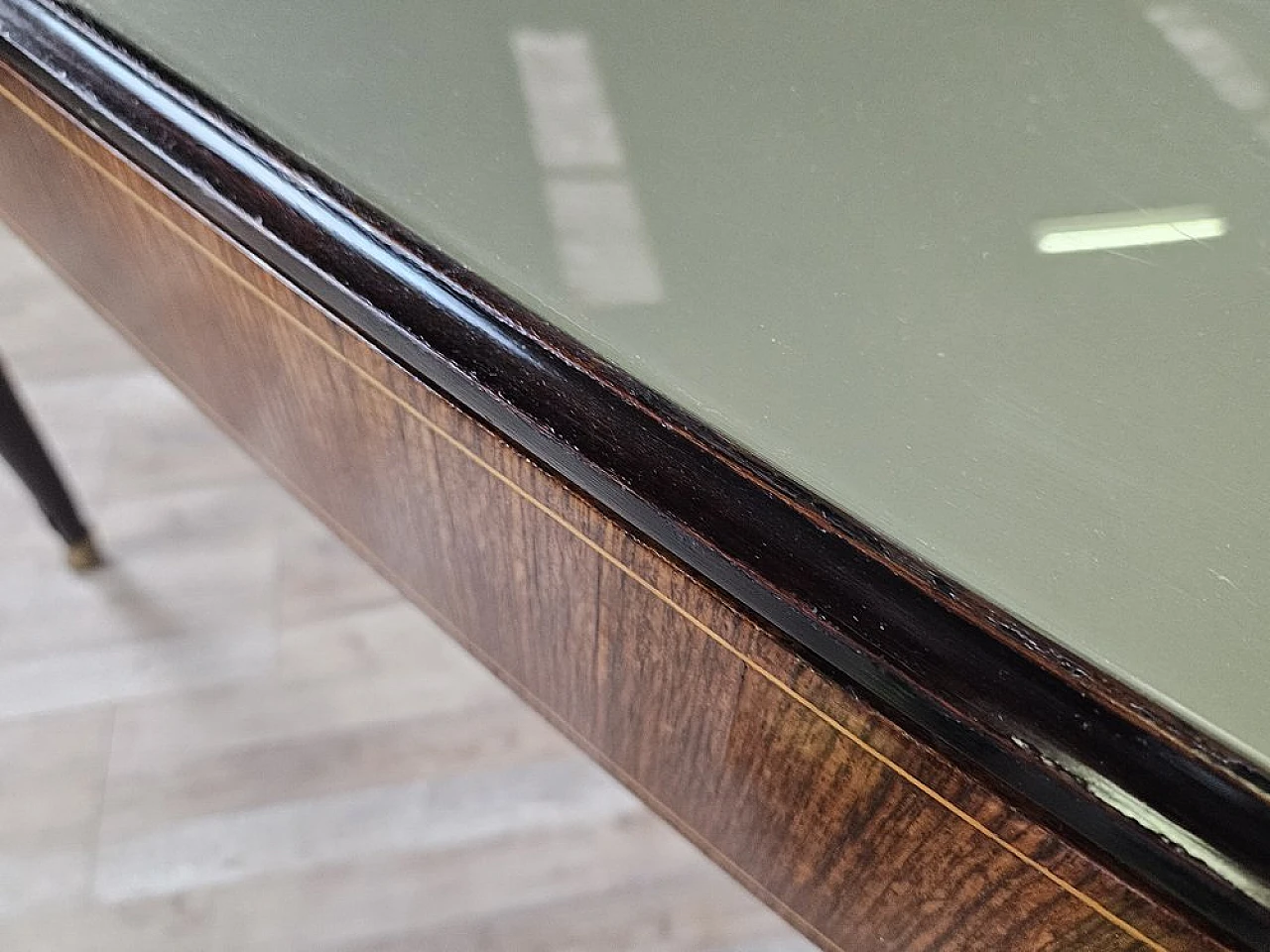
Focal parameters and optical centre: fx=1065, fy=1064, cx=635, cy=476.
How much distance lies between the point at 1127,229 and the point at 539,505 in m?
0.25

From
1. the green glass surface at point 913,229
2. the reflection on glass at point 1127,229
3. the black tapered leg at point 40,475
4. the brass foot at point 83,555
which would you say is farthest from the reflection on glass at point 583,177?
the brass foot at point 83,555

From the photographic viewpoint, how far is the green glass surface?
1.06 feet

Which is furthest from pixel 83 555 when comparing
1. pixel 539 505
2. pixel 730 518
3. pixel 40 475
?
A: pixel 730 518

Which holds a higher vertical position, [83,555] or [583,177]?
[583,177]

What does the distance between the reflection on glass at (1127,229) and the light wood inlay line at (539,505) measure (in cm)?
19

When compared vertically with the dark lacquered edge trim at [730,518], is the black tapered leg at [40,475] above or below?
below

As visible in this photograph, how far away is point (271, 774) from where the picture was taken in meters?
0.90

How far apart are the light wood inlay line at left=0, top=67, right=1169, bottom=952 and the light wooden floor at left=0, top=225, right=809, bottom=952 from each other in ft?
1.75

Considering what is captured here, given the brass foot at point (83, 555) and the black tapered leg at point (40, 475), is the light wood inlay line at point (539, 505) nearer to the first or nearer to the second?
the black tapered leg at point (40, 475)

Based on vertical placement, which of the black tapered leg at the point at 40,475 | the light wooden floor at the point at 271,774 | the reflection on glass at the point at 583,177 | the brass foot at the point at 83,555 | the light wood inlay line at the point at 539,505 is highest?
the reflection on glass at the point at 583,177

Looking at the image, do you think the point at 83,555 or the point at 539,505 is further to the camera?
the point at 83,555

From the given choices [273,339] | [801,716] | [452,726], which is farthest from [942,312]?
[452,726]

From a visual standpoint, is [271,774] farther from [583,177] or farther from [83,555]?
[583,177]

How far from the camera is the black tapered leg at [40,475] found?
2.74ft
